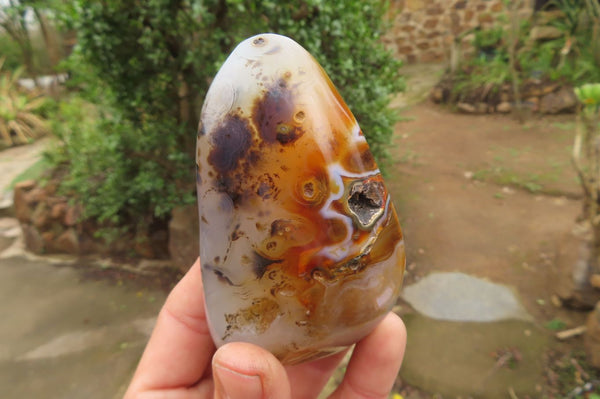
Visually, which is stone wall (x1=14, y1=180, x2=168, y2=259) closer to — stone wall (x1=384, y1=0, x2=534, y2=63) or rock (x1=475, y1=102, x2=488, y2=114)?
rock (x1=475, y1=102, x2=488, y2=114)

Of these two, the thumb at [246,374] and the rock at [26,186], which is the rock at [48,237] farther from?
the thumb at [246,374]

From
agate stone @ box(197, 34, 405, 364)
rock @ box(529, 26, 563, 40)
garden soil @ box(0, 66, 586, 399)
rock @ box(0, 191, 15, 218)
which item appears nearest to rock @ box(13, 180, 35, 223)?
garden soil @ box(0, 66, 586, 399)

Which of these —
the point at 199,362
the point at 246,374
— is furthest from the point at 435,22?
the point at 246,374

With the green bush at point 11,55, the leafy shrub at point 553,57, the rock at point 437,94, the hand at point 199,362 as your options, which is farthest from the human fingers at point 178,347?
the green bush at point 11,55

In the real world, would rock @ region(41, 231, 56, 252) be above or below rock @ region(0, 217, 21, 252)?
above

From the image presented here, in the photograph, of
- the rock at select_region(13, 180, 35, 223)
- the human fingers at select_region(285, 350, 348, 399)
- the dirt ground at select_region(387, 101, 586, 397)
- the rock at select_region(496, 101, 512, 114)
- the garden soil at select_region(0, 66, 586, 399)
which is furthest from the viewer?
the rock at select_region(496, 101, 512, 114)

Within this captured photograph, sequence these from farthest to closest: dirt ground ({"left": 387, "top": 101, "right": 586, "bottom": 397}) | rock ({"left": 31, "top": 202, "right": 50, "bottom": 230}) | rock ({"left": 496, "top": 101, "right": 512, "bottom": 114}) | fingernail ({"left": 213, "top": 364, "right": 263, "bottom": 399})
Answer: rock ({"left": 496, "top": 101, "right": 512, "bottom": 114}), rock ({"left": 31, "top": 202, "right": 50, "bottom": 230}), dirt ground ({"left": 387, "top": 101, "right": 586, "bottom": 397}), fingernail ({"left": 213, "top": 364, "right": 263, "bottom": 399})

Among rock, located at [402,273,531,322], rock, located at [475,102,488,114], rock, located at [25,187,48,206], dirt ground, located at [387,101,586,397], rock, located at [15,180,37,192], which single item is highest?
rock, located at [15,180,37,192]
